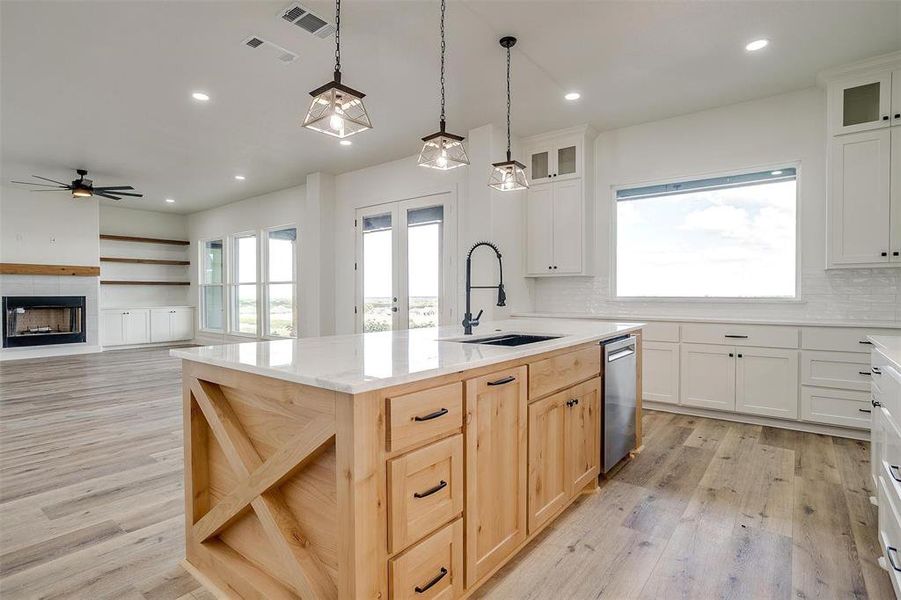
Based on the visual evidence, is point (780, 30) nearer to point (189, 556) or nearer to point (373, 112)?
point (373, 112)

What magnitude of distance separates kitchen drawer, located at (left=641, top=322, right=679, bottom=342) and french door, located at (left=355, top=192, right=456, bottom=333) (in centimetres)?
216

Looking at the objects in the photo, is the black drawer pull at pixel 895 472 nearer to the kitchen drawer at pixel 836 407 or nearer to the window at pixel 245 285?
the kitchen drawer at pixel 836 407

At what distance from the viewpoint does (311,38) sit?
318 cm

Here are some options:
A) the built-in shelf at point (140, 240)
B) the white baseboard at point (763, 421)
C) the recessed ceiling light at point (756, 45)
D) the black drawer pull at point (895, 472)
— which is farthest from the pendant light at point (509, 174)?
the built-in shelf at point (140, 240)

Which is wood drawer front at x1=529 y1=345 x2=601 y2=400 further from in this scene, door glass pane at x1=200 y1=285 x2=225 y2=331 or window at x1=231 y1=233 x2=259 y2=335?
door glass pane at x1=200 y1=285 x2=225 y2=331

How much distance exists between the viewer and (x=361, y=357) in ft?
5.43

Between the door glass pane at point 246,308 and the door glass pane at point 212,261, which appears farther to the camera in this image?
the door glass pane at point 212,261

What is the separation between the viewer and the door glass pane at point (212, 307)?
952 cm

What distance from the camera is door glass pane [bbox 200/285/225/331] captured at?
9516 millimetres

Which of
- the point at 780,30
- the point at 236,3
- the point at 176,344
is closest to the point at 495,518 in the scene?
the point at 236,3

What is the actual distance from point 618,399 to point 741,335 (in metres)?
1.80

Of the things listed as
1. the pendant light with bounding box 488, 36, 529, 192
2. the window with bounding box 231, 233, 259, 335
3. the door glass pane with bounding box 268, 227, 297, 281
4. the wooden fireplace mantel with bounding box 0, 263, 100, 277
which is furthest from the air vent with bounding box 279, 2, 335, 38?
the wooden fireplace mantel with bounding box 0, 263, 100, 277

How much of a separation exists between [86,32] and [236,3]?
1199 mm

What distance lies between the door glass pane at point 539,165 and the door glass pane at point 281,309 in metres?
4.67
